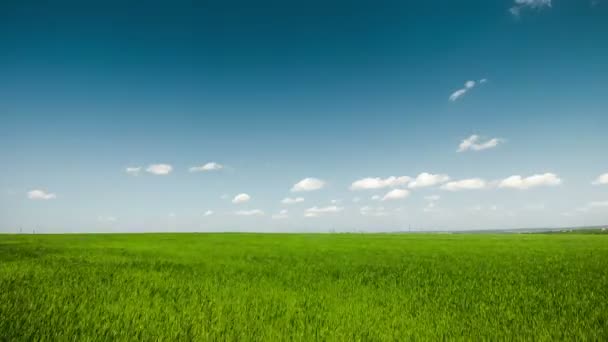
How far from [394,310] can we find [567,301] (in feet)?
15.0

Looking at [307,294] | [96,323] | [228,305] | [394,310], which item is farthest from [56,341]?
[394,310]

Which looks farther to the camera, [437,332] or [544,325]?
[544,325]

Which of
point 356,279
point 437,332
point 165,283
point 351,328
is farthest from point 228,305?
point 356,279

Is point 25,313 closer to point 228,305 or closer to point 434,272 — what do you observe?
point 228,305

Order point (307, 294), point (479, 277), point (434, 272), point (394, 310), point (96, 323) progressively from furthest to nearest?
1. point (434, 272)
2. point (479, 277)
3. point (307, 294)
4. point (394, 310)
5. point (96, 323)

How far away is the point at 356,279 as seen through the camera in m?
10.9

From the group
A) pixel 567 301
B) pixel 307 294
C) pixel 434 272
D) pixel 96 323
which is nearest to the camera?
pixel 96 323

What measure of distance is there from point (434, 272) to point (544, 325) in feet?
23.4

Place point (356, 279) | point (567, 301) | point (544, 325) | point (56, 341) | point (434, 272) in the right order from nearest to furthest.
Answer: point (56, 341)
point (544, 325)
point (567, 301)
point (356, 279)
point (434, 272)

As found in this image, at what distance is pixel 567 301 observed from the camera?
7.82m

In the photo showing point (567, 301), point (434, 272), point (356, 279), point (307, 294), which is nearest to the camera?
point (567, 301)

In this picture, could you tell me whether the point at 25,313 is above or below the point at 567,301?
above

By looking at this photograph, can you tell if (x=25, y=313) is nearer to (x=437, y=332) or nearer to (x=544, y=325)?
(x=437, y=332)

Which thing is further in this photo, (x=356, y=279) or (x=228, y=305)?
(x=356, y=279)
